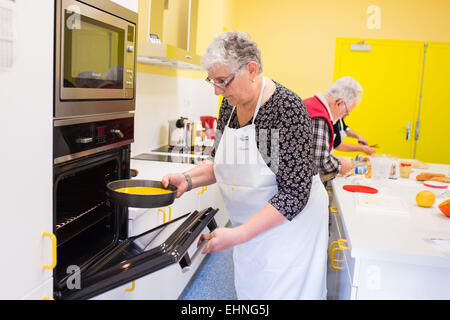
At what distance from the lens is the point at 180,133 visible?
12.2 ft

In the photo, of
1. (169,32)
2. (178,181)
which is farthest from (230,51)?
(169,32)

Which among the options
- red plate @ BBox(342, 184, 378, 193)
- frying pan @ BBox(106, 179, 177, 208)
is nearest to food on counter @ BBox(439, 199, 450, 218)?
red plate @ BBox(342, 184, 378, 193)

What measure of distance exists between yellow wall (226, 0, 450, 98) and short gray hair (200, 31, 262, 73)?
12.4 ft

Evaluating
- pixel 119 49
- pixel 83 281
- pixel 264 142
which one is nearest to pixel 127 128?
pixel 119 49

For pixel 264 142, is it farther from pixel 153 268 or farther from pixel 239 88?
pixel 153 268

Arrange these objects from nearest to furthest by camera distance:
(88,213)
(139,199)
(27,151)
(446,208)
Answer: (27,151), (139,199), (88,213), (446,208)

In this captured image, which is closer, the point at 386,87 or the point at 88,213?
the point at 88,213

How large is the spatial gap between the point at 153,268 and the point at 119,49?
859mm

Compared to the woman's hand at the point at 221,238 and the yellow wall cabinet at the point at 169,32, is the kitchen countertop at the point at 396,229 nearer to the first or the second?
the woman's hand at the point at 221,238

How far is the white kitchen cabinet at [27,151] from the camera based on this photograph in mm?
1007

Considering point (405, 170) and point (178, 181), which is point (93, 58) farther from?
point (405, 170)

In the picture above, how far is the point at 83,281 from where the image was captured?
1.24m

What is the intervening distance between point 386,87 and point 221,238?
4336 mm

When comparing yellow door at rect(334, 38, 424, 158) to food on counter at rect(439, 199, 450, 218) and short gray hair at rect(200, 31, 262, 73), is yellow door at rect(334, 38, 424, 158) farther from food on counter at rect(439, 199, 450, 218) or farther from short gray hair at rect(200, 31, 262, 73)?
short gray hair at rect(200, 31, 262, 73)
